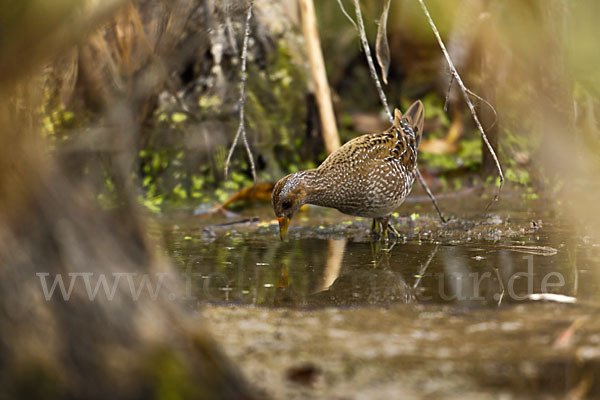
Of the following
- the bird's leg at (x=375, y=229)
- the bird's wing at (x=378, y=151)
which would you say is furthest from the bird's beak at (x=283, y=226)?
the bird's leg at (x=375, y=229)

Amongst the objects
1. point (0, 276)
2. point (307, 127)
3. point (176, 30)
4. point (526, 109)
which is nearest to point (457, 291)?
point (176, 30)

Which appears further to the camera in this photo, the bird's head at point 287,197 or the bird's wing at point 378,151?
the bird's wing at point 378,151

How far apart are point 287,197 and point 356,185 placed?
1.89ft

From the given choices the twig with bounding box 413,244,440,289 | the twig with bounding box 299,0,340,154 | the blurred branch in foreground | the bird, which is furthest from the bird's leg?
the blurred branch in foreground

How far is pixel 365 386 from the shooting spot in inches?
113

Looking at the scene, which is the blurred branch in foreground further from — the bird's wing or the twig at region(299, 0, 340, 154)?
the twig at region(299, 0, 340, 154)

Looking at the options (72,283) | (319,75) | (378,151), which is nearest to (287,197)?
(378,151)

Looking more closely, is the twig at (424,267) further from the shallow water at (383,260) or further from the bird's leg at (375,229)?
the bird's leg at (375,229)

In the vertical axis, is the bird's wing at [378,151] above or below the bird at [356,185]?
above

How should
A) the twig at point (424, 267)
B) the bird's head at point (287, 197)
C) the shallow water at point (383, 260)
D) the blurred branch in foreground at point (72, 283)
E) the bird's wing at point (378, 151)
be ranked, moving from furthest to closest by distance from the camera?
the bird's wing at point (378, 151), the bird's head at point (287, 197), the twig at point (424, 267), the shallow water at point (383, 260), the blurred branch in foreground at point (72, 283)

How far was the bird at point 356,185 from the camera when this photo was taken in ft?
19.8

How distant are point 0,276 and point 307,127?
6156mm

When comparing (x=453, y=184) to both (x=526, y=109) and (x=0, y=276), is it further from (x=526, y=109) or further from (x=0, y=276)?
(x=0, y=276)

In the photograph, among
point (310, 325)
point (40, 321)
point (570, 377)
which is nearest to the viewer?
point (40, 321)
